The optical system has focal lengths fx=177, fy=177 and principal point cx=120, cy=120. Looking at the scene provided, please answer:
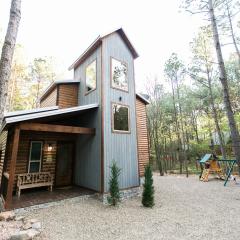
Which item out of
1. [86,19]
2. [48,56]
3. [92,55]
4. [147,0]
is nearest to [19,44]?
[48,56]

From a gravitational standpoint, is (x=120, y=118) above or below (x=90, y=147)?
above

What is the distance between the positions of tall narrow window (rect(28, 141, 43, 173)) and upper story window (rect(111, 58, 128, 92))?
13.9 feet

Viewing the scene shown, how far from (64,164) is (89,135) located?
2.20 metres

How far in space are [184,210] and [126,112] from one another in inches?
165

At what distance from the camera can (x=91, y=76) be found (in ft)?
26.5

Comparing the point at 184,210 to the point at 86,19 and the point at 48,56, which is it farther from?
the point at 48,56

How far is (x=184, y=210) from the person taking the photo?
5406 millimetres

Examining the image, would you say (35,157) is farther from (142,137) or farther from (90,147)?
(142,137)

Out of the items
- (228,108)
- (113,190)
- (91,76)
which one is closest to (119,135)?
(113,190)

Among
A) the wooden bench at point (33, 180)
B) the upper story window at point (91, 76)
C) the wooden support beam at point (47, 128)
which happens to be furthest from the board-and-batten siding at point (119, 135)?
the wooden bench at point (33, 180)

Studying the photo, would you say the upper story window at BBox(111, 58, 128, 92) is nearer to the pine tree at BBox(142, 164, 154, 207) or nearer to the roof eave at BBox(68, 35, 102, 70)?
the roof eave at BBox(68, 35, 102, 70)

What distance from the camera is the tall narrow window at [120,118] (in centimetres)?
714

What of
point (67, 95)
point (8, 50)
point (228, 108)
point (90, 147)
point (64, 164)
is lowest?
point (64, 164)

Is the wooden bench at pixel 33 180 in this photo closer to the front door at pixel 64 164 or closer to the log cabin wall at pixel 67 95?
the front door at pixel 64 164
